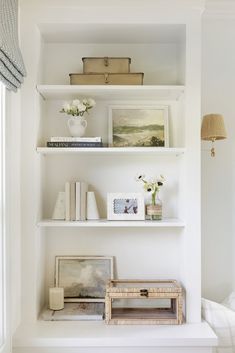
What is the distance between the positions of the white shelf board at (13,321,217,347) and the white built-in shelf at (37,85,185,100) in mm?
1378

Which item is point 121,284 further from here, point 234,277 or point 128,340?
point 234,277

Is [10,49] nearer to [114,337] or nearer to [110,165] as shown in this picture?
[110,165]

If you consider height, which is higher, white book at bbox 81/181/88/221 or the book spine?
the book spine

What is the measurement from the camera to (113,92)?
2.43 meters

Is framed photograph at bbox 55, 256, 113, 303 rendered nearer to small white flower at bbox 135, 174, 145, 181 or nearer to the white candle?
the white candle

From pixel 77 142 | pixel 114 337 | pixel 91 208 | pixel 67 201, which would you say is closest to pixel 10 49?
pixel 77 142

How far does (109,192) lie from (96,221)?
0.29 m

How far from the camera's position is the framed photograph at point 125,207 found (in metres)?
2.45

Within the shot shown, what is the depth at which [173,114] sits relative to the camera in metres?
2.65

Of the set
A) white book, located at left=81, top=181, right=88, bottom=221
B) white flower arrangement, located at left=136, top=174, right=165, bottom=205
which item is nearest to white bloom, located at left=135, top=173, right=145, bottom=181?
white flower arrangement, located at left=136, top=174, right=165, bottom=205

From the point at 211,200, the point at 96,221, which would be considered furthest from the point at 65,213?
the point at 211,200

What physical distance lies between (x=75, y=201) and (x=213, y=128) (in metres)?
0.98

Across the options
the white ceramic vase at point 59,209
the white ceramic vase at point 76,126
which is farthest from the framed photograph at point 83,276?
the white ceramic vase at point 76,126

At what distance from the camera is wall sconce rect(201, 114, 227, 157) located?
8.16 feet
